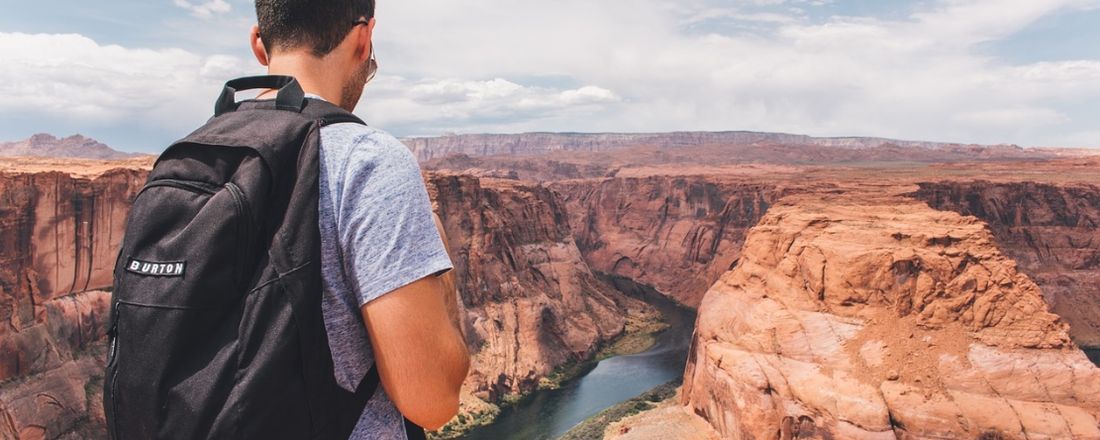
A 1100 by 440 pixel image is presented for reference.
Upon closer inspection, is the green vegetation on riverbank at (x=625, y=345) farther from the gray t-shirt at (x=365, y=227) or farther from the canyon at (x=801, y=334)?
the gray t-shirt at (x=365, y=227)

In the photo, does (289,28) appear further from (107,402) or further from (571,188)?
(571,188)

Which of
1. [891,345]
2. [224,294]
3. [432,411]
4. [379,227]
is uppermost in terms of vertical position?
[379,227]

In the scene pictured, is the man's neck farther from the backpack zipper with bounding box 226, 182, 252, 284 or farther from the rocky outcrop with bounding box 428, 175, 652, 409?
the rocky outcrop with bounding box 428, 175, 652, 409

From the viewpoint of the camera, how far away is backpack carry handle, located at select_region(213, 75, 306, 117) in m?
1.40

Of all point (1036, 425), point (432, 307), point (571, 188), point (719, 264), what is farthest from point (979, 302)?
point (571, 188)

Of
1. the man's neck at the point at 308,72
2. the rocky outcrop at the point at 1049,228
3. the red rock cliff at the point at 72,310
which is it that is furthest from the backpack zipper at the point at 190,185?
the rocky outcrop at the point at 1049,228

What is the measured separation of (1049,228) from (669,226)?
1335 inches

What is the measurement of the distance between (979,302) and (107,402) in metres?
20.9

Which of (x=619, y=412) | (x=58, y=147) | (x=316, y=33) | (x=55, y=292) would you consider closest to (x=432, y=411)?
(x=316, y=33)

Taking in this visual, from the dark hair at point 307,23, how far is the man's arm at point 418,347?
69cm

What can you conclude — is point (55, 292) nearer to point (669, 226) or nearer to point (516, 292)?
point (516, 292)

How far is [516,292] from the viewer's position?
4141cm

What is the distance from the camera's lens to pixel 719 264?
59125 millimetres

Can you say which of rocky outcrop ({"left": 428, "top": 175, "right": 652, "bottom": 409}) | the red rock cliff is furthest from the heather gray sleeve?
rocky outcrop ({"left": 428, "top": 175, "right": 652, "bottom": 409})
